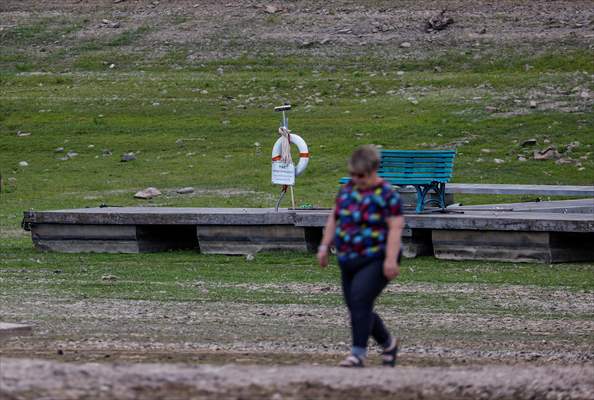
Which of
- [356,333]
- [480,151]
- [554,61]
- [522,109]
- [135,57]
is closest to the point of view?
[356,333]

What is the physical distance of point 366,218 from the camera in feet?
30.5

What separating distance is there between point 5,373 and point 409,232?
388 inches

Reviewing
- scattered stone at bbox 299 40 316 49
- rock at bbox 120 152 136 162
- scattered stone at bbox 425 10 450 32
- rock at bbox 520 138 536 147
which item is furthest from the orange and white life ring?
scattered stone at bbox 425 10 450 32

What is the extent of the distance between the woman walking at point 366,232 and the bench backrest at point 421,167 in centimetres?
918

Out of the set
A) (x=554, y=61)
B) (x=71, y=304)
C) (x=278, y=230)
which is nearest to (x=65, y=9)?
(x=554, y=61)

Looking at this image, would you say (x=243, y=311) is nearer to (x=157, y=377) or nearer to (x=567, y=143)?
(x=157, y=377)

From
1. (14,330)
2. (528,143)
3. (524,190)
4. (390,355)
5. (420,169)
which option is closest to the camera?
(390,355)

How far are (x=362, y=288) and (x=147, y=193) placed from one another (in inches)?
671

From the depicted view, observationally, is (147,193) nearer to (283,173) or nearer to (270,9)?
(283,173)

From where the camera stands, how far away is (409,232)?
59.7 feet

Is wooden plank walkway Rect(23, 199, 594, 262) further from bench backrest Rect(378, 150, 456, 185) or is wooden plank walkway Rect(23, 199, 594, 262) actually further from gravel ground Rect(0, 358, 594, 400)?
gravel ground Rect(0, 358, 594, 400)

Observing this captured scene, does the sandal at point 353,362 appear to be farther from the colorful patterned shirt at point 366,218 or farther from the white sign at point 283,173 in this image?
the white sign at point 283,173

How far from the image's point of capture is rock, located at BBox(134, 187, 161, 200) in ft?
85.1

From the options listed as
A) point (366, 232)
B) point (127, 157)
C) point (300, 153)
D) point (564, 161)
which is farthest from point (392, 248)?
point (127, 157)
